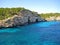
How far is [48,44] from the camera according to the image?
29188mm

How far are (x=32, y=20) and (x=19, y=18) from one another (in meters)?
24.7

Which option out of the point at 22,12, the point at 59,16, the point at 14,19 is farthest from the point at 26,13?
the point at 59,16

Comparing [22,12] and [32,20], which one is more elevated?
[22,12]

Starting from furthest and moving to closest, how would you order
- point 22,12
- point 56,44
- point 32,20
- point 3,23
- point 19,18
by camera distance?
point 32,20 → point 22,12 → point 19,18 → point 3,23 → point 56,44

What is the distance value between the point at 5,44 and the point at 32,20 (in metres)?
71.9

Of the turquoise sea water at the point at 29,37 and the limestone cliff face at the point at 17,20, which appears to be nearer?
the turquoise sea water at the point at 29,37

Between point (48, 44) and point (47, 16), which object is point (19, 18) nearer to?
point (48, 44)

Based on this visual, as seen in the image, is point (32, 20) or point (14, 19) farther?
point (32, 20)

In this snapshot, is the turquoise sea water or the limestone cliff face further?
the limestone cliff face

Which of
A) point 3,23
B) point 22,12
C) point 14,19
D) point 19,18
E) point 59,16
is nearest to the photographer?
point 3,23

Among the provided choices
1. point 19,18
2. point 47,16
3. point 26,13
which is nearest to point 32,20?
point 26,13

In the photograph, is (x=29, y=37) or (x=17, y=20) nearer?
(x=29, y=37)

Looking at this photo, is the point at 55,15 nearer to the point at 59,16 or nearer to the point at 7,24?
the point at 59,16

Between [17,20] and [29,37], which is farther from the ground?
[29,37]
